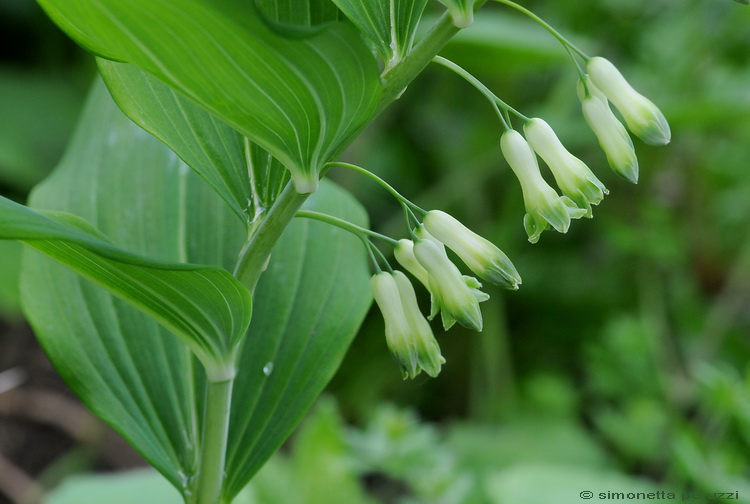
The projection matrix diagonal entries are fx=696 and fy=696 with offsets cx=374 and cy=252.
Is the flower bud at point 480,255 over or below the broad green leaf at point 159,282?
over

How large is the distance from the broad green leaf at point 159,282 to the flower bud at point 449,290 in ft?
0.58

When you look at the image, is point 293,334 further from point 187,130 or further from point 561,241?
point 561,241

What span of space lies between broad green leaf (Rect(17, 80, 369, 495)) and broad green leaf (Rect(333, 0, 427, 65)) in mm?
414

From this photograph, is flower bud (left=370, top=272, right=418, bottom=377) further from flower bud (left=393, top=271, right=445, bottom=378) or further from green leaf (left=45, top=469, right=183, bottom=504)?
green leaf (left=45, top=469, right=183, bottom=504)

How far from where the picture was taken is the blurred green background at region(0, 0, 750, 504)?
2207 mm

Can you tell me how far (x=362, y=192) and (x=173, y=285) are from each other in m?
2.29

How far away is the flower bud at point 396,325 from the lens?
0.69 meters

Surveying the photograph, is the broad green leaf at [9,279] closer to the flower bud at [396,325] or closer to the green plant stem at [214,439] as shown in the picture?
the green plant stem at [214,439]

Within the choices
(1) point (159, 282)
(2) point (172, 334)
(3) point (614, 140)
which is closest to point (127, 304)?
(2) point (172, 334)

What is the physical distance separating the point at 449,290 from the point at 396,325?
0.07m

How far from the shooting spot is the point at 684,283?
2613 millimetres

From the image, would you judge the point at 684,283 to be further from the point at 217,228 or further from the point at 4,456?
the point at 4,456

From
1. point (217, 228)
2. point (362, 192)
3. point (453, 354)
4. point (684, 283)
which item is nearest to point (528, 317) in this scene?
point (453, 354)

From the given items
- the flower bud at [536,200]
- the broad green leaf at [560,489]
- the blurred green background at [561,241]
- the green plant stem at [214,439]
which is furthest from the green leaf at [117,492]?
the flower bud at [536,200]
